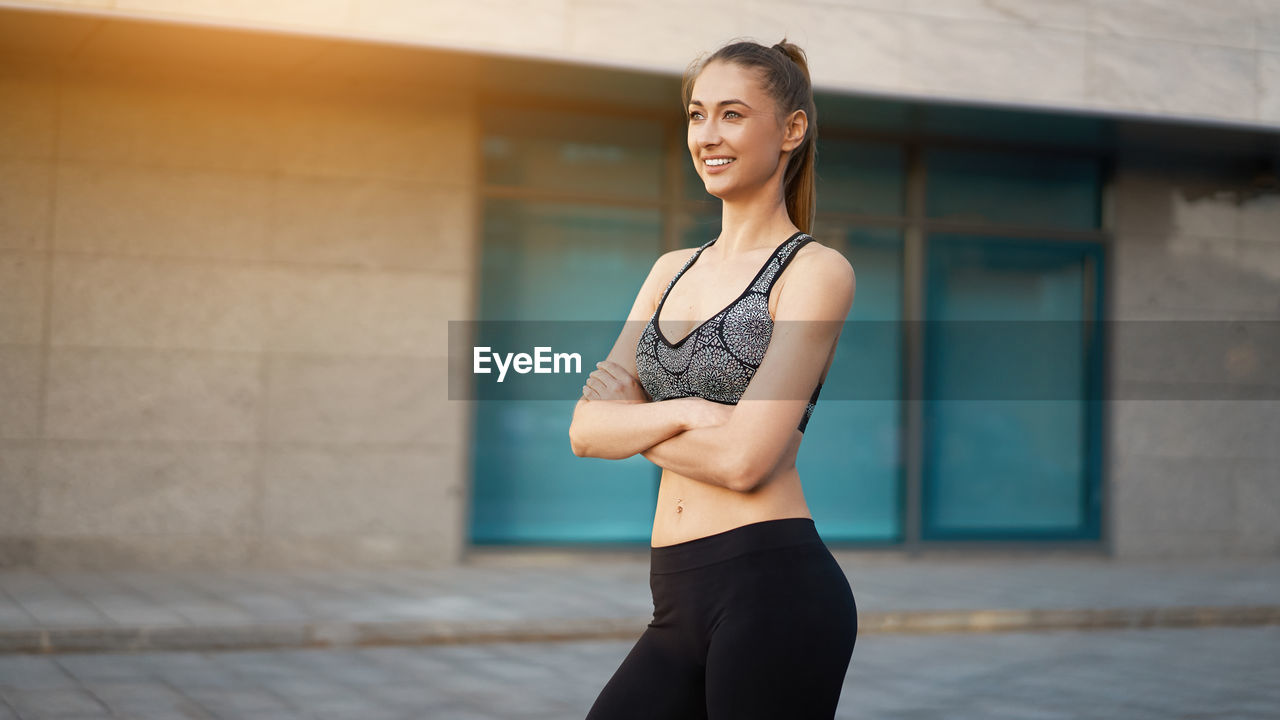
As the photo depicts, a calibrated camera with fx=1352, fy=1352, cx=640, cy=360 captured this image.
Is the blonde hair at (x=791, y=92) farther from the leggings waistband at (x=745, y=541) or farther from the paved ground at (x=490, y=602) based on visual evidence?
the paved ground at (x=490, y=602)

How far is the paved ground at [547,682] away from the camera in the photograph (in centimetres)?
625

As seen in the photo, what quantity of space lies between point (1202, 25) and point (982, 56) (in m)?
2.17

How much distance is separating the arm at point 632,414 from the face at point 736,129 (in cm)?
21

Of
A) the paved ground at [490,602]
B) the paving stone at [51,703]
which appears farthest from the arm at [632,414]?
the paved ground at [490,602]

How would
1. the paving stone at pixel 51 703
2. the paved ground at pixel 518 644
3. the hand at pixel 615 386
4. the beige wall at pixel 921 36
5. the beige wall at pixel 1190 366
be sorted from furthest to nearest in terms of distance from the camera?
the beige wall at pixel 1190 366 → the beige wall at pixel 921 36 → the paved ground at pixel 518 644 → the paving stone at pixel 51 703 → the hand at pixel 615 386

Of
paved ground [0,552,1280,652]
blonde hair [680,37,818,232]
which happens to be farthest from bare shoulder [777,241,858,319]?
paved ground [0,552,1280,652]

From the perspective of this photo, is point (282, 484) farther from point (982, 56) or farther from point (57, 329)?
point (982, 56)

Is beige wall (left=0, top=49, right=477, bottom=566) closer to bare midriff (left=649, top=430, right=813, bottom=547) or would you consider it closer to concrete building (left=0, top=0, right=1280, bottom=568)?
concrete building (left=0, top=0, right=1280, bottom=568)

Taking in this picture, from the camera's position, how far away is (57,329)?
10.7 m

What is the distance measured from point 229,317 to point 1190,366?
9327mm

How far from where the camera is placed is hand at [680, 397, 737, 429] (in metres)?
2.33

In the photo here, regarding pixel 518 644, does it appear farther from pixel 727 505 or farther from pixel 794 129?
pixel 794 129

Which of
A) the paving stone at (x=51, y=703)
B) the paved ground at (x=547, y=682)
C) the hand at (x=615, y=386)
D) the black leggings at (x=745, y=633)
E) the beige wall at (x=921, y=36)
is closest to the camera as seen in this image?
the black leggings at (x=745, y=633)

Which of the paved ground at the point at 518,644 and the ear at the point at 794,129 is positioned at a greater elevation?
the ear at the point at 794,129
